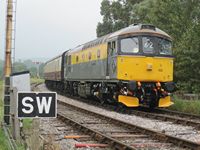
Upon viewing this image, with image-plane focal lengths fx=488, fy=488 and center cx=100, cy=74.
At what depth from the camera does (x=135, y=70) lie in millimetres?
19188

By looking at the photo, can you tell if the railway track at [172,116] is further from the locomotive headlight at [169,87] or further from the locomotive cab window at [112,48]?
the locomotive cab window at [112,48]

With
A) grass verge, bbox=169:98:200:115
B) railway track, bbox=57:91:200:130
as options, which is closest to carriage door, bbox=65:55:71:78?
railway track, bbox=57:91:200:130

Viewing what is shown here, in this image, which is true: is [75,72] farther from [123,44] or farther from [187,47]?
[123,44]

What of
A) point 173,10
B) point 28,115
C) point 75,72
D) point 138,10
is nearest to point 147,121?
point 28,115

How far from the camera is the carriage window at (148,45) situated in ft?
64.1

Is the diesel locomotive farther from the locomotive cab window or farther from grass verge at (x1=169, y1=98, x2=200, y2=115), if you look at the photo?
grass verge at (x1=169, y1=98, x2=200, y2=115)

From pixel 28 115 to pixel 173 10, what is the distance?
26.5m

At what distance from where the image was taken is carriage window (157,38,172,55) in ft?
65.2

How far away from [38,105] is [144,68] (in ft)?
40.4

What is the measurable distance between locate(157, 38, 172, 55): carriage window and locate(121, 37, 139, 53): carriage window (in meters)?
0.99

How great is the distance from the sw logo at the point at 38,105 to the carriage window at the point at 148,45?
12.5 m

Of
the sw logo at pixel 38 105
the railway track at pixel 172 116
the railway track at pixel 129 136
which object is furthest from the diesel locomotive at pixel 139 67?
the sw logo at pixel 38 105

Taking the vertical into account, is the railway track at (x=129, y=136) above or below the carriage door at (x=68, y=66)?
below

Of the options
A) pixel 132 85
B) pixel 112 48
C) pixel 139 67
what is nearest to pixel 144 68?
pixel 139 67
